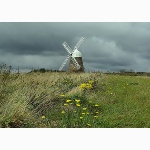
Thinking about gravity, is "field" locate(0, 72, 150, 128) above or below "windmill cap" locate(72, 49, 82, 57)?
below

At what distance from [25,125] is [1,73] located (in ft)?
12.5

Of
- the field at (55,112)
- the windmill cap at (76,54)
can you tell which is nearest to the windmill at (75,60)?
the windmill cap at (76,54)

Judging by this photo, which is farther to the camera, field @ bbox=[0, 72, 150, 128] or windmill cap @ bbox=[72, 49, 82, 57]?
windmill cap @ bbox=[72, 49, 82, 57]

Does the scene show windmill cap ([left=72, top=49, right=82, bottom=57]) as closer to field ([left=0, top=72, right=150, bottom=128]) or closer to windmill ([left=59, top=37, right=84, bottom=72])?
windmill ([left=59, top=37, right=84, bottom=72])

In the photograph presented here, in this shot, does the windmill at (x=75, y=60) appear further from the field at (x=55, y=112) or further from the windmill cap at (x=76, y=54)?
the field at (x=55, y=112)

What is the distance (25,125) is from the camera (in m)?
6.42

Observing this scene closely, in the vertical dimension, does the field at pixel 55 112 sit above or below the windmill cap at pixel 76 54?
below

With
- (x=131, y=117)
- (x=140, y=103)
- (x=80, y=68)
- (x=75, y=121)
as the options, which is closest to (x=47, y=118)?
(x=75, y=121)

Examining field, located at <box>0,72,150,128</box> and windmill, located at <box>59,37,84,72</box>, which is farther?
windmill, located at <box>59,37,84,72</box>

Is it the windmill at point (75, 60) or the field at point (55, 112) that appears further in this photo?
the windmill at point (75, 60)

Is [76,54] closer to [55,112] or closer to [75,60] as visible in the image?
[75,60]

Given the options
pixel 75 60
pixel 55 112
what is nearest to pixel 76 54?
pixel 75 60

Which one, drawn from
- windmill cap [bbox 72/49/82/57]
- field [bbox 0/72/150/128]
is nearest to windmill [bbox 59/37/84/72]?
windmill cap [bbox 72/49/82/57]

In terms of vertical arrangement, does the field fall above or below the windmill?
below
